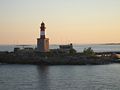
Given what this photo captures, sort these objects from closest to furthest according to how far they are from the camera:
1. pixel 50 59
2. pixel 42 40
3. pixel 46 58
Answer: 1. pixel 42 40
2. pixel 46 58
3. pixel 50 59

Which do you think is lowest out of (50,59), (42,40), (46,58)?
(50,59)

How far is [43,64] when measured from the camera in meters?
67.3

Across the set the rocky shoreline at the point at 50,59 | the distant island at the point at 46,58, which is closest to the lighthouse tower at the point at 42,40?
the distant island at the point at 46,58

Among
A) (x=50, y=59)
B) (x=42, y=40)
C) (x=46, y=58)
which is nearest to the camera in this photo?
(x=42, y=40)

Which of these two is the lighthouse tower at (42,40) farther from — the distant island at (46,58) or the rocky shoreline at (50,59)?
the rocky shoreline at (50,59)

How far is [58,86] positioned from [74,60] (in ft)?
104

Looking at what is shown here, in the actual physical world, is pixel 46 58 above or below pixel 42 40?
below

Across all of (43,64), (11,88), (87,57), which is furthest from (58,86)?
(87,57)

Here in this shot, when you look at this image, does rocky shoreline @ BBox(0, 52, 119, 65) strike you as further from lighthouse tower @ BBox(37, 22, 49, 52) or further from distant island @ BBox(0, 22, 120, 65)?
lighthouse tower @ BBox(37, 22, 49, 52)

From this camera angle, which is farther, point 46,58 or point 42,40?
point 46,58

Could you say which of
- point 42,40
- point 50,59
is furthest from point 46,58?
point 42,40

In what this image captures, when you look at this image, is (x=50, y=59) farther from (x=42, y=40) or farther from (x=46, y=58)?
(x=42, y=40)

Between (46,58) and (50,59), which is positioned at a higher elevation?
(46,58)

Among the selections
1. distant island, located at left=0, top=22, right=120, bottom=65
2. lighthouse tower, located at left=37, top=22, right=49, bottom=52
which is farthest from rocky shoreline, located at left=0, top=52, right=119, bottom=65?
lighthouse tower, located at left=37, top=22, right=49, bottom=52
